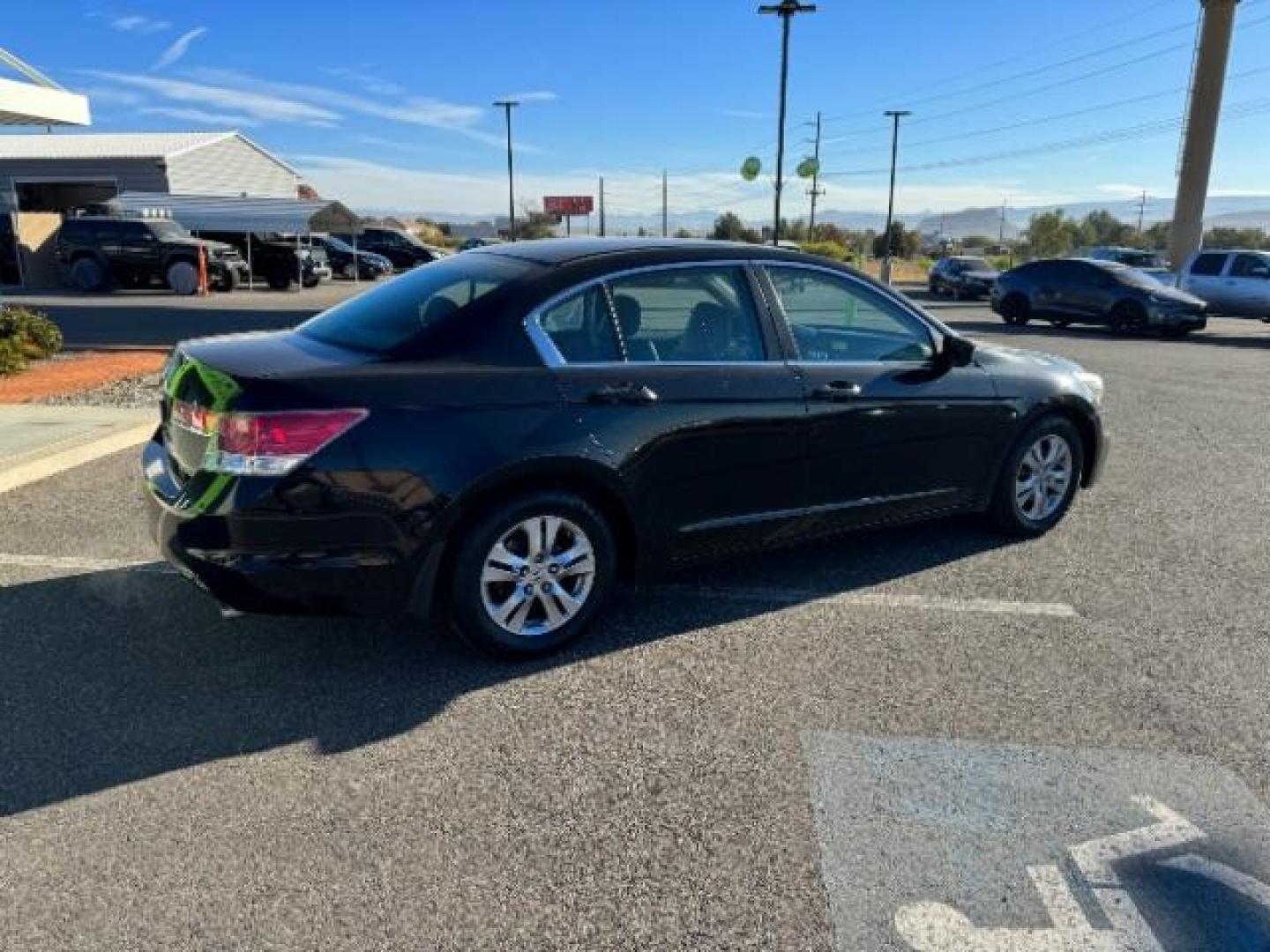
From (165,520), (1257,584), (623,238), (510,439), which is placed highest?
(623,238)

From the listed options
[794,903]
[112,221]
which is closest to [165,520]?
[794,903]

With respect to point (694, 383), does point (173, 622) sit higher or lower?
lower

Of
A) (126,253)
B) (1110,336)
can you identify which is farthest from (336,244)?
(1110,336)

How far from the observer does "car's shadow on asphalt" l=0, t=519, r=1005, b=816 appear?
3221 millimetres

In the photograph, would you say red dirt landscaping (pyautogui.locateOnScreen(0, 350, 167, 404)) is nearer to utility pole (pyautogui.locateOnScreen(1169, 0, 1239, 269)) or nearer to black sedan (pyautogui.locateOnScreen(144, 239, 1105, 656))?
black sedan (pyautogui.locateOnScreen(144, 239, 1105, 656))

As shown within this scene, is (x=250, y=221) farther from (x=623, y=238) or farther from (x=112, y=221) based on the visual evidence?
(x=623, y=238)

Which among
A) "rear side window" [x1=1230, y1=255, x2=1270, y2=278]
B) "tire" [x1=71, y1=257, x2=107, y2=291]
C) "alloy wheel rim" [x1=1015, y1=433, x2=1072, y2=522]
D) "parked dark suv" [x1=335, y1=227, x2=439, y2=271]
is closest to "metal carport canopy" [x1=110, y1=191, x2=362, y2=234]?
"tire" [x1=71, y1=257, x2=107, y2=291]

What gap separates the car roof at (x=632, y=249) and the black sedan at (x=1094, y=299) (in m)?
17.4

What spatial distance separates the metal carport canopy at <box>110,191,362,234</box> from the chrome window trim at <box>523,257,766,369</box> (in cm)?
2785

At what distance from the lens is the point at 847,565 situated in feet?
16.7

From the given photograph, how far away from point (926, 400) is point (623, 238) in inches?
66.1

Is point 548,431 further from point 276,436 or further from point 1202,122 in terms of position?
point 1202,122

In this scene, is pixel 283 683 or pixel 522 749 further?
pixel 283 683

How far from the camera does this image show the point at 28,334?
1124cm
